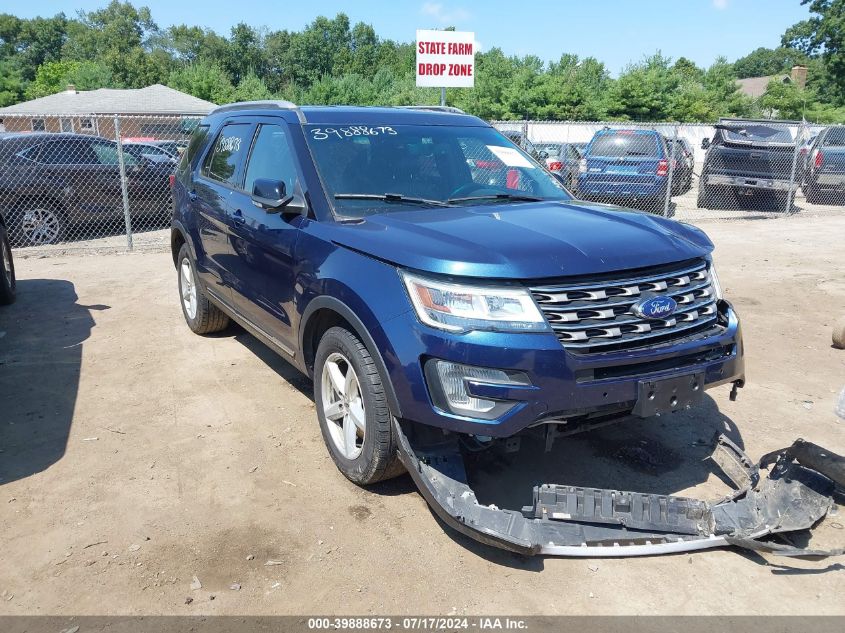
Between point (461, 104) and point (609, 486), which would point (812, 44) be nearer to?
point (461, 104)

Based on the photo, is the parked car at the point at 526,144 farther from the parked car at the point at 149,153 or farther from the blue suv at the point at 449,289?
the parked car at the point at 149,153

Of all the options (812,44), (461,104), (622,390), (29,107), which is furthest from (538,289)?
(812,44)

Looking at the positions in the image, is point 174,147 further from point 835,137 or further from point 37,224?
point 835,137

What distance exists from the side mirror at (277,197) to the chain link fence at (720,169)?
9208 mm

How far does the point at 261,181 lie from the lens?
13.1 ft

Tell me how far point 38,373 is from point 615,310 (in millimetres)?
4590

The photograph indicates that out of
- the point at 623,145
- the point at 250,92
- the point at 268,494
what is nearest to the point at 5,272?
the point at 268,494

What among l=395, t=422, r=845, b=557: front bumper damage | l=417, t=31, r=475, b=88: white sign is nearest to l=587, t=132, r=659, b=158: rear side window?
l=417, t=31, r=475, b=88: white sign

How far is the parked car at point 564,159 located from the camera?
49.2 ft

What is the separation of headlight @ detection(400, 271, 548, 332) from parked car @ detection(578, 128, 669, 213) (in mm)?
10981

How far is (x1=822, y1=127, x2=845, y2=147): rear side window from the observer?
16672 mm

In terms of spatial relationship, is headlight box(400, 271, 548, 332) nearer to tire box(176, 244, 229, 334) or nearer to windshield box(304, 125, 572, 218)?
windshield box(304, 125, 572, 218)

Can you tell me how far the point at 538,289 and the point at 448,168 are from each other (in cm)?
167

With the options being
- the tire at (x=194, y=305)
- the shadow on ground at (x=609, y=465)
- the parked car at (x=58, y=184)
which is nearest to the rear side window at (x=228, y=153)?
the tire at (x=194, y=305)
